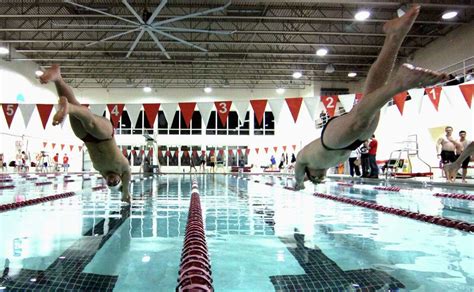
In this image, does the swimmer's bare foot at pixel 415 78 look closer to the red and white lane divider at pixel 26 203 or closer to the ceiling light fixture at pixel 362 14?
the red and white lane divider at pixel 26 203

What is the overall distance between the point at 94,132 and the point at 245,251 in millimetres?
1506

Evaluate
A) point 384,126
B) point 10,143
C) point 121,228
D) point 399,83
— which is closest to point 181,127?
point 10,143

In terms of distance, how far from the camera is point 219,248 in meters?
2.97

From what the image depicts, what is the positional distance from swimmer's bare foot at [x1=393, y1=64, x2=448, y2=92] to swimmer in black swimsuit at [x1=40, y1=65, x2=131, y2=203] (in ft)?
6.45

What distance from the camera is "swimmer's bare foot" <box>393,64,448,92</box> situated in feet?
7.29

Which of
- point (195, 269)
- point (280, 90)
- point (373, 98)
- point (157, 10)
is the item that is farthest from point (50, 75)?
point (280, 90)

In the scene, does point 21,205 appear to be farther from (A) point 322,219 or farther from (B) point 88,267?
(A) point 322,219

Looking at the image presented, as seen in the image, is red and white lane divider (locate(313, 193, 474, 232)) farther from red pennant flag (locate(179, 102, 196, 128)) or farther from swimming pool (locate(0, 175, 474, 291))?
red pennant flag (locate(179, 102, 196, 128))

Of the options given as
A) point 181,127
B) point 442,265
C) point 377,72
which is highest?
point 181,127

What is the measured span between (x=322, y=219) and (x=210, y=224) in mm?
1301

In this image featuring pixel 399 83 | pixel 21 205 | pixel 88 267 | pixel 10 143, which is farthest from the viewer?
pixel 10 143

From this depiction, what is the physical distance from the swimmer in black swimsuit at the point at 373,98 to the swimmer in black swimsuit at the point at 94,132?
1717 mm

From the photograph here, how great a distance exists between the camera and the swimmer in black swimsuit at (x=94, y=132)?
9.55ft

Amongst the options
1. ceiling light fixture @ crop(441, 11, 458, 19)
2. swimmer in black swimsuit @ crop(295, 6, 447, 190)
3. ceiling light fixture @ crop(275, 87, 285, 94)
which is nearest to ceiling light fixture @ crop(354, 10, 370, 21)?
ceiling light fixture @ crop(441, 11, 458, 19)
